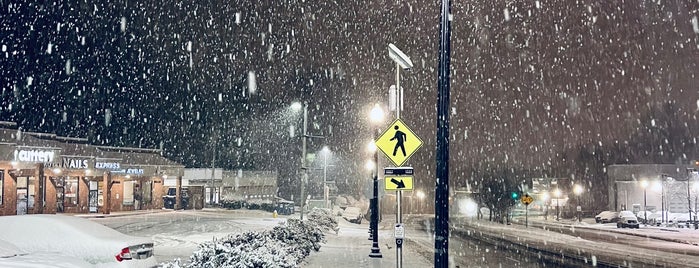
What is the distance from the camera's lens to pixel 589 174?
Answer: 322 ft

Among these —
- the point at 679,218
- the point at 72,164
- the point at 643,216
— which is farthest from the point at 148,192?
the point at 679,218

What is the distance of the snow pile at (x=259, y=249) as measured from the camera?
9648 millimetres

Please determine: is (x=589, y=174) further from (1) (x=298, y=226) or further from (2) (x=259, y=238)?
(2) (x=259, y=238)

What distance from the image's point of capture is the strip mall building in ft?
122

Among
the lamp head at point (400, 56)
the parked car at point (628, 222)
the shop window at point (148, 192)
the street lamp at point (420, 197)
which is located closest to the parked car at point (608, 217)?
the parked car at point (628, 222)

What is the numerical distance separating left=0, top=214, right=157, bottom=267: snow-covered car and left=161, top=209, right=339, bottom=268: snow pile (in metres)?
1.54

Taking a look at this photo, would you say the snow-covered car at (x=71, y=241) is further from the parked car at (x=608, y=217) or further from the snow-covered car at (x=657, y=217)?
the parked car at (x=608, y=217)

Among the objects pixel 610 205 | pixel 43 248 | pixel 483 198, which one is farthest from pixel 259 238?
pixel 610 205

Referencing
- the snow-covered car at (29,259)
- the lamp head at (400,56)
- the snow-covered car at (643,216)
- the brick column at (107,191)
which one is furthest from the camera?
the snow-covered car at (643,216)

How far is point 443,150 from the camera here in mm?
8945

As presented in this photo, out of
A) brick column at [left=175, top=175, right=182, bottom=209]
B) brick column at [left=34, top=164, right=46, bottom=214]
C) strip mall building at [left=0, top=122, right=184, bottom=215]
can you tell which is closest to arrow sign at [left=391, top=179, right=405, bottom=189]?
strip mall building at [left=0, top=122, right=184, bottom=215]

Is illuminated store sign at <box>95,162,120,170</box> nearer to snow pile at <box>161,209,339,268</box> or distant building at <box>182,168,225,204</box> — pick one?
distant building at <box>182,168,225,204</box>

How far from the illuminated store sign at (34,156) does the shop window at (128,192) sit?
1607 cm

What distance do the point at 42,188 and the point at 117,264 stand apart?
32068 millimetres
